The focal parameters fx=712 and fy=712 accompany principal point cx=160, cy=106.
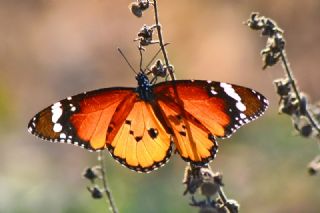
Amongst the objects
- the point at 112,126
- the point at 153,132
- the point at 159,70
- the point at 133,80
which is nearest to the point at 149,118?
the point at 153,132

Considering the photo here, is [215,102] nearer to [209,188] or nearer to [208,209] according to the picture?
[209,188]

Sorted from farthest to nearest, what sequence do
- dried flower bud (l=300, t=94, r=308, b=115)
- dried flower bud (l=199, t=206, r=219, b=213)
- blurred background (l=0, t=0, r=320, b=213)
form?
blurred background (l=0, t=0, r=320, b=213) < dried flower bud (l=300, t=94, r=308, b=115) < dried flower bud (l=199, t=206, r=219, b=213)

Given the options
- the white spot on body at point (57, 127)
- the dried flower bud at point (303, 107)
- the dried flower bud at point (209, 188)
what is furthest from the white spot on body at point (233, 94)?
the white spot on body at point (57, 127)

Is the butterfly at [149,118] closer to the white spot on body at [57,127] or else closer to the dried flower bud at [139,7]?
the white spot on body at [57,127]

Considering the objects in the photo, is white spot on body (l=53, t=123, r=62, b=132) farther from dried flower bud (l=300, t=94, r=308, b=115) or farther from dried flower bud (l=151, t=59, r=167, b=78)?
dried flower bud (l=300, t=94, r=308, b=115)

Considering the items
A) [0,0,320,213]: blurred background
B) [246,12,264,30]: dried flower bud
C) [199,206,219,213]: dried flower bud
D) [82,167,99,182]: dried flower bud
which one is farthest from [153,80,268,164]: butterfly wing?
[0,0,320,213]: blurred background

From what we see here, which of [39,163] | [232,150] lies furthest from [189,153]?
[39,163]

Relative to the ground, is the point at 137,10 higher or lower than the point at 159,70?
higher
